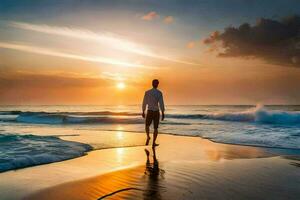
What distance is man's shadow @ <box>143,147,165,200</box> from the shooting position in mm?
4727

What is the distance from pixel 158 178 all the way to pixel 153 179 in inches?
5.1

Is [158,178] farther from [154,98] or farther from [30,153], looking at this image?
[154,98]

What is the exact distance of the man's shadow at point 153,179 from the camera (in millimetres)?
4727

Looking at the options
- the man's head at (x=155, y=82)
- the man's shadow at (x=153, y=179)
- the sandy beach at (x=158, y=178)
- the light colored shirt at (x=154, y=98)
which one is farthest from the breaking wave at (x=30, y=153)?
the man's head at (x=155, y=82)

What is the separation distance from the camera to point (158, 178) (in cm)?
589

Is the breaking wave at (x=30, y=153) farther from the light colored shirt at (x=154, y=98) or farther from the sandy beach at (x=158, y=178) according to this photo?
the light colored shirt at (x=154, y=98)

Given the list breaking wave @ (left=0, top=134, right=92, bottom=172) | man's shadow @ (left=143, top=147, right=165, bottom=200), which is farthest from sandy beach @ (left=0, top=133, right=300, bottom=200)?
breaking wave @ (left=0, top=134, right=92, bottom=172)

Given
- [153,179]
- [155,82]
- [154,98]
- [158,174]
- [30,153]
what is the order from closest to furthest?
1. [153,179]
2. [158,174]
3. [30,153]
4. [155,82]
5. [154,98]

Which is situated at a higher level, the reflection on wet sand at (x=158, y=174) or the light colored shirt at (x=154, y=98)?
the light colored shirt at (x=154, y=98)

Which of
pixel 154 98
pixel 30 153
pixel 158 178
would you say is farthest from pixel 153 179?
pixel 154 98

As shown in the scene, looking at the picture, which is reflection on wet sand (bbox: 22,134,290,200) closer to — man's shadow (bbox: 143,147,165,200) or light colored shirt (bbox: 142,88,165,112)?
man's shadow (bbox: 143,147,165,200)

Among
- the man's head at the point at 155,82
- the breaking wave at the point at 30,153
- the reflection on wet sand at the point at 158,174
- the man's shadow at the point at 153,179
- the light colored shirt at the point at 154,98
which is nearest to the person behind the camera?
the man's shadow at the point at 153,179

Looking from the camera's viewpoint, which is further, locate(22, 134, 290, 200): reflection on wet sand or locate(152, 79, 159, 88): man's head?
locate(152, 79, 159, 88): man's head

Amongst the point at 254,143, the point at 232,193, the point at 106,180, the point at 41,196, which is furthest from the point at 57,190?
the point at 254,143
